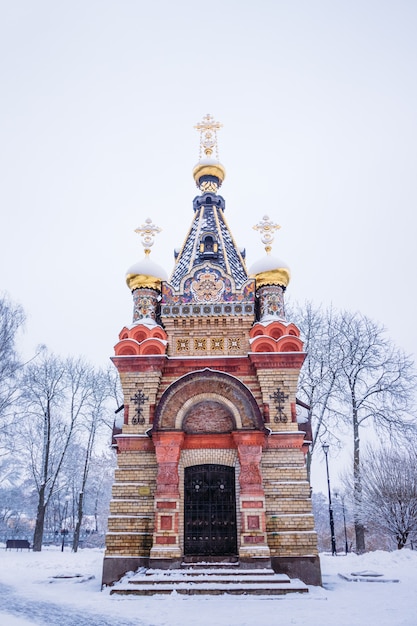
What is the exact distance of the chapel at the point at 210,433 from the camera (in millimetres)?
9922

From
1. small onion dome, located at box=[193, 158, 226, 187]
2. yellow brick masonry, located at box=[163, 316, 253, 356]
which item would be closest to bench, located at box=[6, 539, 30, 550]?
yellow brick masonry, located at box=[163, 316, 253, 356]

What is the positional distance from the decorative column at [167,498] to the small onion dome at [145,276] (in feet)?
13.7

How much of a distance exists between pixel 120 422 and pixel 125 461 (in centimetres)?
136

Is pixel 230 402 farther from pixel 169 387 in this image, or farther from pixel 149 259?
pixel 149 259

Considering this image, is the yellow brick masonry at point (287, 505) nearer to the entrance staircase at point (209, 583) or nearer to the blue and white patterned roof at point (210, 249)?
the entrance staircase at point (209, 583)

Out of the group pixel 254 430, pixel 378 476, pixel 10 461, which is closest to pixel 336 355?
pixel 378 476

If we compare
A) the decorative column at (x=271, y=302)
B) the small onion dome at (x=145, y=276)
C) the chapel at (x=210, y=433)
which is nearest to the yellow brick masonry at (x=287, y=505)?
the chapel at (x=210, y=433)

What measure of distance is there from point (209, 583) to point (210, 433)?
9.78 ft

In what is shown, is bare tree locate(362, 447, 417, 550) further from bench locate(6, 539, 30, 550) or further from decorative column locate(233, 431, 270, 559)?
bench locate(6, 539, 30, 550)

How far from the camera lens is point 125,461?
10.8 meters

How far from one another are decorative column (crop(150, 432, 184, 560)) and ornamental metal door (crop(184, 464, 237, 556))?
1.79 feet

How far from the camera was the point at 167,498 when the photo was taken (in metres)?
10.0

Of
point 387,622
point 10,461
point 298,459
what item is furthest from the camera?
point 10,461

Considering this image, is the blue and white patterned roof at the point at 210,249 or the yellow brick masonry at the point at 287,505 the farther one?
the blue and white patterned roof at the point at 210,249
